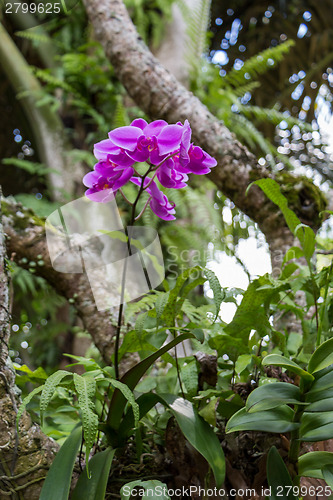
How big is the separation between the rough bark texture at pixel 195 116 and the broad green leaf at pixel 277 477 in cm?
59

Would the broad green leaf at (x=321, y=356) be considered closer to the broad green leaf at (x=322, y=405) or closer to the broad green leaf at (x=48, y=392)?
the broad green leaf at (x=322, y=405)

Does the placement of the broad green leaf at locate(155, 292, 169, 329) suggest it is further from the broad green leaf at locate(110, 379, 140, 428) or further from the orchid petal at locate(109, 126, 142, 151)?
the orchid petal at locate(109, 126, 142, 151)

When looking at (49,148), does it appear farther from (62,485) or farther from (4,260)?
(62,485)

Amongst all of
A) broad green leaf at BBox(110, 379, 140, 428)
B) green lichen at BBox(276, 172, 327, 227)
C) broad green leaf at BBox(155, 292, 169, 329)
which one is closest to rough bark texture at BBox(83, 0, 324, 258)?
green lichen at BBox(276, 172, 327, 227)

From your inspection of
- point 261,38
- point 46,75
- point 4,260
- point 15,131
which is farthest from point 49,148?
point 261,38

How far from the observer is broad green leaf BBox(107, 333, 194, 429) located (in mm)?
559

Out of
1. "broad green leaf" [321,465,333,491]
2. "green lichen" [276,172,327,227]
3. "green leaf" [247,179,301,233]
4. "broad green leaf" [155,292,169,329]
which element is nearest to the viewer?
"broad green leaf" [321,465,333,491]

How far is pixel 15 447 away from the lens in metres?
0.55

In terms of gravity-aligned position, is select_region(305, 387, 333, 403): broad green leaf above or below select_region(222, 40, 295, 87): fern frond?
below

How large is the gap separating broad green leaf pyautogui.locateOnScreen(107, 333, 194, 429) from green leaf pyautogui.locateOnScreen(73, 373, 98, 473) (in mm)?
68

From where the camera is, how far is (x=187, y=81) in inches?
71.9

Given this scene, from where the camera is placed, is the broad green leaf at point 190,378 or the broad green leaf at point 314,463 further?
the broad green leaf at point 190,378

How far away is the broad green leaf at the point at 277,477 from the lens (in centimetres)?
48

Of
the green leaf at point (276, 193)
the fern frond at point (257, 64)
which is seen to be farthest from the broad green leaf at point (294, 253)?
the fern frond at point (257, 64)
